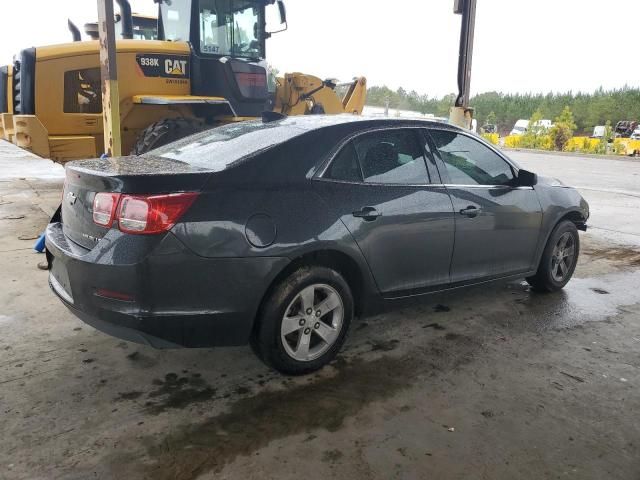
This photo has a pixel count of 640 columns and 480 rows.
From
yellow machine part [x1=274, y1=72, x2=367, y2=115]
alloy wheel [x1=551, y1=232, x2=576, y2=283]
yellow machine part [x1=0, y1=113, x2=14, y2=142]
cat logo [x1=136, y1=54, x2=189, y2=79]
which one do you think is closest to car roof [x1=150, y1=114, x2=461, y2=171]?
alloy wheel [x1=551, y1=232, x2=576, y2=283]

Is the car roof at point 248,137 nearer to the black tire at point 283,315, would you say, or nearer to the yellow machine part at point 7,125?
the black tire at point 283,315

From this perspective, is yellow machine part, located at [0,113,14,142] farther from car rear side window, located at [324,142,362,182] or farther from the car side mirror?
the car side mirror

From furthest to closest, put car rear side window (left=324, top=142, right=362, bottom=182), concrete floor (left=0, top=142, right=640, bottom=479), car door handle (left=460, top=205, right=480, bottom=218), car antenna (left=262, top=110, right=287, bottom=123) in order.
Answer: car antenna (left=262, top=110, right=287, bottom=123) → car door handle (left=460, top=205, right=480, bottom=218) → car rear side window (left=324, top=142, right=362, bottom=182) → concrete floor (left=0, top=142, right=640, bottom=479)

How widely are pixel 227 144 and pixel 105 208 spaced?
950 millimetres

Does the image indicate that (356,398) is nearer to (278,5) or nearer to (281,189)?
(281,189)

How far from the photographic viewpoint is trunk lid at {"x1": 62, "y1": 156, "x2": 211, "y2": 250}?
8.79 feet

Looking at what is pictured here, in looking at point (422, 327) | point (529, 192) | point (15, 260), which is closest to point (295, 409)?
point (422, 327)

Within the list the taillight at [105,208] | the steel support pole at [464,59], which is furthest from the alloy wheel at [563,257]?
the taillight at [105,208]

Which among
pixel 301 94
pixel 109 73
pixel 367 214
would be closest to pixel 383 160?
pixel 367 214

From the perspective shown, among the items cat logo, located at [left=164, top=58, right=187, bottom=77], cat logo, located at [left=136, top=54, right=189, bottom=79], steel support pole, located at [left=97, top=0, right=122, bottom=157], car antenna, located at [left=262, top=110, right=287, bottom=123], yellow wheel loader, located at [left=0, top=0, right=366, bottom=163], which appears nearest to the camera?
car antenna, located at [left=262, top=110, right=287, bottom=123]

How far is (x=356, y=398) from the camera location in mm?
2977

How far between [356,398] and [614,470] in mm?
1277

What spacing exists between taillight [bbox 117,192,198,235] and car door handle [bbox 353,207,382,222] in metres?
1.05

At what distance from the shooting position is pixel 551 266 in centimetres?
475
